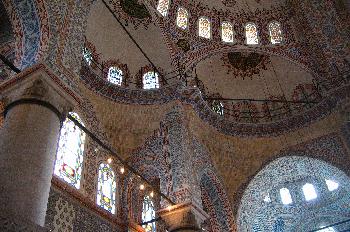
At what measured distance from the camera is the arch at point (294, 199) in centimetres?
1308

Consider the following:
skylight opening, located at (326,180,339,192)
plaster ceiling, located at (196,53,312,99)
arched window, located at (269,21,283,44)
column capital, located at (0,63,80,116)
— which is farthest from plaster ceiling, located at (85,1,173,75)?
skylight opening, located at (326,180,339,192)

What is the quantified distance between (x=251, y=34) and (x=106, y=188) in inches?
292

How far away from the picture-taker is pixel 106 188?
10.8 m

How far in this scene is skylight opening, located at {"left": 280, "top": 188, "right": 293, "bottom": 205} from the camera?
14320 mm

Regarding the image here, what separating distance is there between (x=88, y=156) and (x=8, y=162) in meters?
5.99

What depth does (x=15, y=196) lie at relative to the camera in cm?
424

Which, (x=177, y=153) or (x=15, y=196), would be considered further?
(x=177, y=153)

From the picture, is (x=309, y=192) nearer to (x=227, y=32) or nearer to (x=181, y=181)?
(x=227, y=32)

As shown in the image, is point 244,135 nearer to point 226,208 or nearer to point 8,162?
point 226,208

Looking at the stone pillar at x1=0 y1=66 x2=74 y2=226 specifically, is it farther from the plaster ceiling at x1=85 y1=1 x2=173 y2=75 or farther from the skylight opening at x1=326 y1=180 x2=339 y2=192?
the skylight opening at x1=326 y1=180 x2=339 y2=192

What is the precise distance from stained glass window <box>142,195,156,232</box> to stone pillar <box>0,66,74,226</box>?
623cm

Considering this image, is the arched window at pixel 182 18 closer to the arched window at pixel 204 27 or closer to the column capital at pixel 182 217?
the arched window at pixel 204 27

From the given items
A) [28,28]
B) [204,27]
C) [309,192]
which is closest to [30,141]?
[28,28]

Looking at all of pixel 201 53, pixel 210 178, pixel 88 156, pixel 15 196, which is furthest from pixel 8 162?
pixel 201 53
